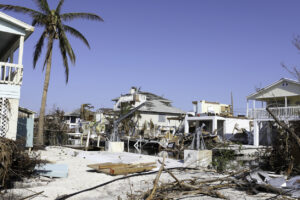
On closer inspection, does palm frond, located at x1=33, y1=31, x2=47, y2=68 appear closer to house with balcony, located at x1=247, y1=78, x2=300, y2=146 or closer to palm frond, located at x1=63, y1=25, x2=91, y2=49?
palm frond, located at x1=63, y1=25, x2=91, y2=49

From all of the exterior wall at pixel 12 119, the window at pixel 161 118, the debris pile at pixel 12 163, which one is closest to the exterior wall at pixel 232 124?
the window at pixel 161 118

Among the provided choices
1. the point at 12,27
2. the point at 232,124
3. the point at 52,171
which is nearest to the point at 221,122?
the point at 232,124

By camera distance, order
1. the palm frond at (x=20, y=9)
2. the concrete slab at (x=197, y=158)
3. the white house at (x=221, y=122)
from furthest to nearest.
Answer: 1. the white house at (x=221, y=122)
2. the palm frond at (x=20, y=9)
3. the concrete slab at (x=197, y=158)

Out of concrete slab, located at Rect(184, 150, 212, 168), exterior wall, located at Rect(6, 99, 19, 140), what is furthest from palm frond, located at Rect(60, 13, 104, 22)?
concrete slab, located at Rect(184, 150, 212, 168)

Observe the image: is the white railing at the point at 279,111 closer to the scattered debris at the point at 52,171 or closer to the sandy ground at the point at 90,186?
the sandy ground at the point at 90,186

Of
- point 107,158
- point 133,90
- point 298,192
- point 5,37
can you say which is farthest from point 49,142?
point 133,90

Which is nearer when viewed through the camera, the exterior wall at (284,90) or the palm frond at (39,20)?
the palm frond at (39,20)

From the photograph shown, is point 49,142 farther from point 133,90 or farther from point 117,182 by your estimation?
point 133,90

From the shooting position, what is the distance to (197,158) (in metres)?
13.2

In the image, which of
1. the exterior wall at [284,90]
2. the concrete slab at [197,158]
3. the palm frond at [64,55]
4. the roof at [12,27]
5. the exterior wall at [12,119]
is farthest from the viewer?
the exterior wall at [284,90]

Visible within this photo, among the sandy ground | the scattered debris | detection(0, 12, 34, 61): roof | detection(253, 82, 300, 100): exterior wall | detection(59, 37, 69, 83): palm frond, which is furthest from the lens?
detection(253, 82, 300, 100): exterior wall

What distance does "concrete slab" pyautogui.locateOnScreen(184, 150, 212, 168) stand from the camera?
13.3m

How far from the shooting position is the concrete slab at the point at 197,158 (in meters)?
13.3

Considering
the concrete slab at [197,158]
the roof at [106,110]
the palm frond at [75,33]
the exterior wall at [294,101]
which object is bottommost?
the concrete slab at [197,158]
